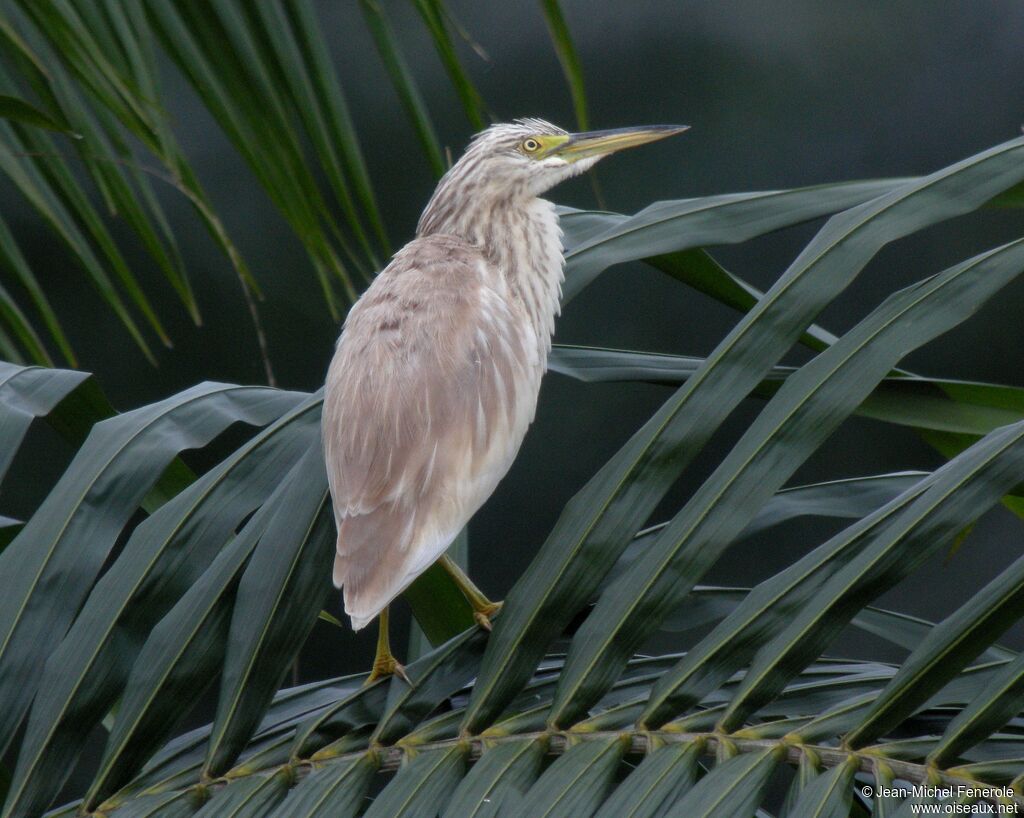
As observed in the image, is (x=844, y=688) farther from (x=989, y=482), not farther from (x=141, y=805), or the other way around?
(x=141, y=805)

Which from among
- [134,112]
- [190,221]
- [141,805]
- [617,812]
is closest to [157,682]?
Answer: [141,805]

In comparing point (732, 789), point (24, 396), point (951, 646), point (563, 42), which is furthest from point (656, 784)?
point (563, 42)

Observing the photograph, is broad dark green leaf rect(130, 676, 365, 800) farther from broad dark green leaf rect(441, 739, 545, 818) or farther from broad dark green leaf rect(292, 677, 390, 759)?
broad dark green leaf rect(441, 739, 545, 818)

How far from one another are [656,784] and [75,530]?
40 centimetres

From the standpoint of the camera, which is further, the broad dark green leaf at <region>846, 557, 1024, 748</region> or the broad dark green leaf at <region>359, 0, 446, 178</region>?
the broad dark green leaf at <region>359, 0, 446, 178</region>

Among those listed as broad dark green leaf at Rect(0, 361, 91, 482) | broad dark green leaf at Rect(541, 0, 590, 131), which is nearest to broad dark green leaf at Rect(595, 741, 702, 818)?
broad dark green leaf at Rect(0, 361, 91, 482)

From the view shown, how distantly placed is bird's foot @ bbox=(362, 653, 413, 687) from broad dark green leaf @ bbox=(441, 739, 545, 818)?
105 mm

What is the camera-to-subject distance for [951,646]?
51 centimetres

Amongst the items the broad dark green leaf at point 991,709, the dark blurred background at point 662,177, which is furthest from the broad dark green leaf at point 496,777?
the dark blurred background at point 662,177

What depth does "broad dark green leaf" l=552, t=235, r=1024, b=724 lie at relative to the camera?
61 cm

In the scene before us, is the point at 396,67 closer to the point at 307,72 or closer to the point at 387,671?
the point at 307,72

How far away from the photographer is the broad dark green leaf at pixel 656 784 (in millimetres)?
532

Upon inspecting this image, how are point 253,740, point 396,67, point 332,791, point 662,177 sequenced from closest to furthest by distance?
1. point 332,791
2. point 253,740
3. point 396,67
4. point 662,177

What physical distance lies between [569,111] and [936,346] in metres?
0.86
